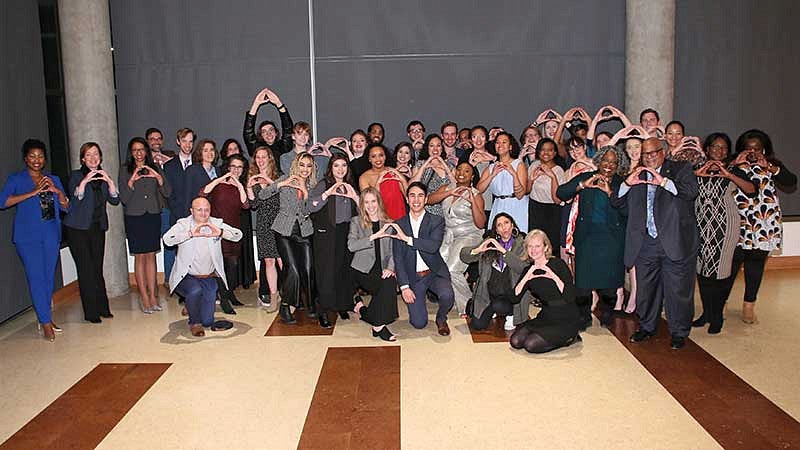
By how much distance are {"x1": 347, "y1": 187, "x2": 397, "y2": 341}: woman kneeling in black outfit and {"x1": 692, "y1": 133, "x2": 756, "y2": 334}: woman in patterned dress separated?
2.65 meters

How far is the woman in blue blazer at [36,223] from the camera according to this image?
656 cm

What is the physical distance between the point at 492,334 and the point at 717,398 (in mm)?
1995

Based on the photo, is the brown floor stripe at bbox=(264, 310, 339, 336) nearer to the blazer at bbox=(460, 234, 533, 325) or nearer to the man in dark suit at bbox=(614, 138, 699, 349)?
the blazer at bbox=(460, 234, 533, 325)

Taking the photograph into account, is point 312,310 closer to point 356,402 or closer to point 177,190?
point 177,190

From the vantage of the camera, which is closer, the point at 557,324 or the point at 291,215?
the point at 557,324

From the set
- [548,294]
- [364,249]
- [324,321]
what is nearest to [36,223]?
[324,321]

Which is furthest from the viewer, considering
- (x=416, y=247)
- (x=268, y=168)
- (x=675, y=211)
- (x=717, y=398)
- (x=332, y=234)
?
(x=268, y=168)

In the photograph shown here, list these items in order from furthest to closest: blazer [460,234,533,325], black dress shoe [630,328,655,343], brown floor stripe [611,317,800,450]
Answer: blazer [460,234,533,325] < black dress shoe [630,328,655,343] < brown floor stripe [611,317,800,450]

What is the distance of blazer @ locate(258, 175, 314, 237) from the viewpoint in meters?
6.84

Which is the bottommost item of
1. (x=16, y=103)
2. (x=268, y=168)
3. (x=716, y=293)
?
(x=716, y=293)

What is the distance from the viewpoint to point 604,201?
6.45m

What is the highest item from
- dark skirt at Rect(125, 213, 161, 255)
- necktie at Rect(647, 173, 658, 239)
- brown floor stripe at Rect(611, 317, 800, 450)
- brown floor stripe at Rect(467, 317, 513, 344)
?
necktie at Rect(647, 173, 658, 239)

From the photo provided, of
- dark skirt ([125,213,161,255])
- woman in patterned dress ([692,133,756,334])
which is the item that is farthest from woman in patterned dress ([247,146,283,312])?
woman in patterned dress ([692,133,756,334])

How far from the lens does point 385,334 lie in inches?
253
